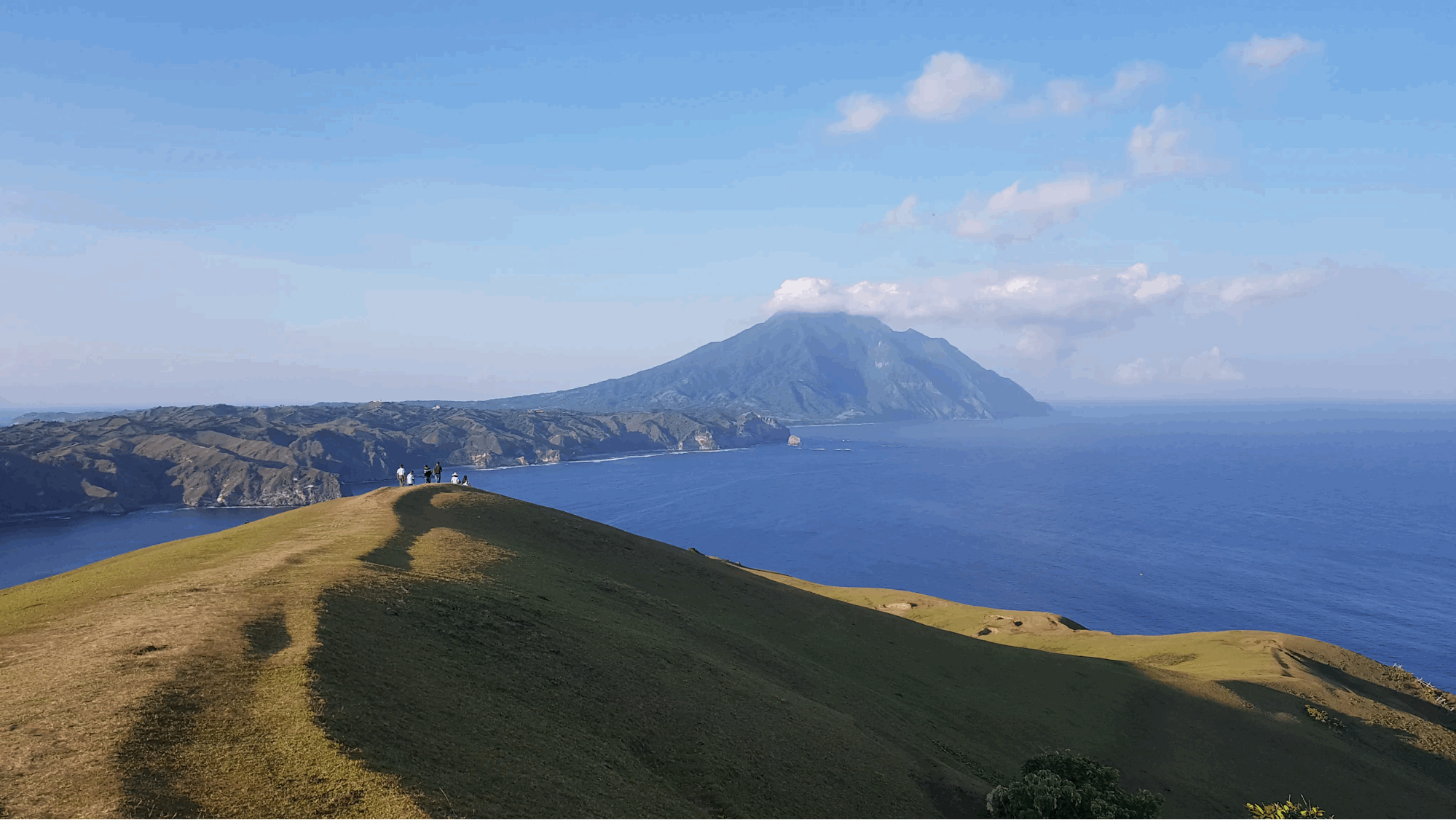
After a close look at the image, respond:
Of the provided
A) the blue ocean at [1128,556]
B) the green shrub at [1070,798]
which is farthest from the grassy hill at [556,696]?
the blue ocean at [1128,556]

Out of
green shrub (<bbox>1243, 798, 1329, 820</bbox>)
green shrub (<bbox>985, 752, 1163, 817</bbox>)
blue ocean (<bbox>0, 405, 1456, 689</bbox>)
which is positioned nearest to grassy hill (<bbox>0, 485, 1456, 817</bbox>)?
green shrub (<bbox>985, 752, 1163, 817</bbox>)

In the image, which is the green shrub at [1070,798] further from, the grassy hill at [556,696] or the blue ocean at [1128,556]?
the blue ocean at [1128,556]

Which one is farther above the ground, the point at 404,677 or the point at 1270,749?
the point at 404,677

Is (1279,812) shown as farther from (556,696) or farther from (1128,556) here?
(1128,556)

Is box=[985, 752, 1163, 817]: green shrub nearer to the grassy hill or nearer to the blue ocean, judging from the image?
the grassy hill

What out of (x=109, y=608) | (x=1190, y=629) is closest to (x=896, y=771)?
(x=109, y=608)

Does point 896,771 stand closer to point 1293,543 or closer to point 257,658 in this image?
point 257,658
